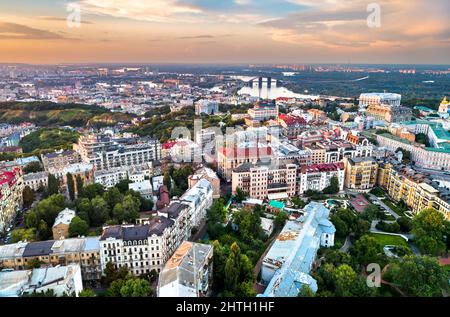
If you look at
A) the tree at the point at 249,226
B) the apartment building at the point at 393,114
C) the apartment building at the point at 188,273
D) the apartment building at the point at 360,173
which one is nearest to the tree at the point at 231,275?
the apartment building at the point at 188,273

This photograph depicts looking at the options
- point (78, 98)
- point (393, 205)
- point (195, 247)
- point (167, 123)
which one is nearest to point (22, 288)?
point (195, 247)

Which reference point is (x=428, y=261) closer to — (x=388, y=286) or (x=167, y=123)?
(x=388, y=286)

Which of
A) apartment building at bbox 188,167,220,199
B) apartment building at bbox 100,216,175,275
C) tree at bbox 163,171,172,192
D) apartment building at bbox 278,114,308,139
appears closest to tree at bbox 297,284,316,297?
apartment building at bbox 100,216,175,275

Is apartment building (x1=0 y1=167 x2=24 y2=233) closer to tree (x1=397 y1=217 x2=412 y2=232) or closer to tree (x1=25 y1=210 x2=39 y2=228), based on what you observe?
tree (x1=25 y1=210 x2=39 y2=228)

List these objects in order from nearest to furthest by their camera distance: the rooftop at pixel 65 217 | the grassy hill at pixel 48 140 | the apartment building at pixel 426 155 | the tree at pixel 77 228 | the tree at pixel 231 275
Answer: the tree at pixel 231 275 → the tree at pixel 77 228 → the rooftop at pixel 65 217 → the apartment building at pixel 426 155 → the grassy hill at pixel 48 140

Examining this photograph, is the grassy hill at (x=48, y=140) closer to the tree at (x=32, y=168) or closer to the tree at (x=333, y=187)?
the tree at (x=32, y=168)

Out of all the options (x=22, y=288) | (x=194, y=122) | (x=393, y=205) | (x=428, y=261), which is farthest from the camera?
(x=194, y=122)
